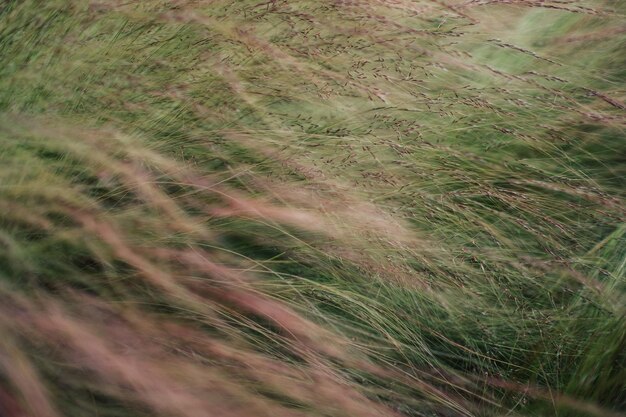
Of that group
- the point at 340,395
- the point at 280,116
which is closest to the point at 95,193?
the point at 280,116

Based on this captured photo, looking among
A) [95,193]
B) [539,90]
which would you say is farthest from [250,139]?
[539,90]

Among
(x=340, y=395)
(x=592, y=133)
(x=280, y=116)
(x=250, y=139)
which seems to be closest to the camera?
(x=340, y=395)

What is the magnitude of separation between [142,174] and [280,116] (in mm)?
377

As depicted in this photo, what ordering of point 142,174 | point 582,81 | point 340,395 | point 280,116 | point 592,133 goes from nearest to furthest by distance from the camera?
point 340,395
point 142,174
point 280,116
point 592,133
point 582,81

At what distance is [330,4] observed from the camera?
1.55 m

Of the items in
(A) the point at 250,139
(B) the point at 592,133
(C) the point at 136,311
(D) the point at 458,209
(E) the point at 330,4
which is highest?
(E) the point at 330,4

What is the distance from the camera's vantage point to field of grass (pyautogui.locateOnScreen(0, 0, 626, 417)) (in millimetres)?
1221

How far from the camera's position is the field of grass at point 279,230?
122cm

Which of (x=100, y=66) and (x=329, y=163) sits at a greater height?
(x=100, y=66)

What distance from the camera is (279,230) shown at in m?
1.49

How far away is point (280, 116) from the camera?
63.1 inches

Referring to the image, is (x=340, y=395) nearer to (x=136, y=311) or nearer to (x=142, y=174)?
(x=136, y=311)

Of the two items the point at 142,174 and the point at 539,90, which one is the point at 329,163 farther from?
the point at 539,90

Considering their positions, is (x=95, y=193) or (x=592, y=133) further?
(x=592, y=133)
